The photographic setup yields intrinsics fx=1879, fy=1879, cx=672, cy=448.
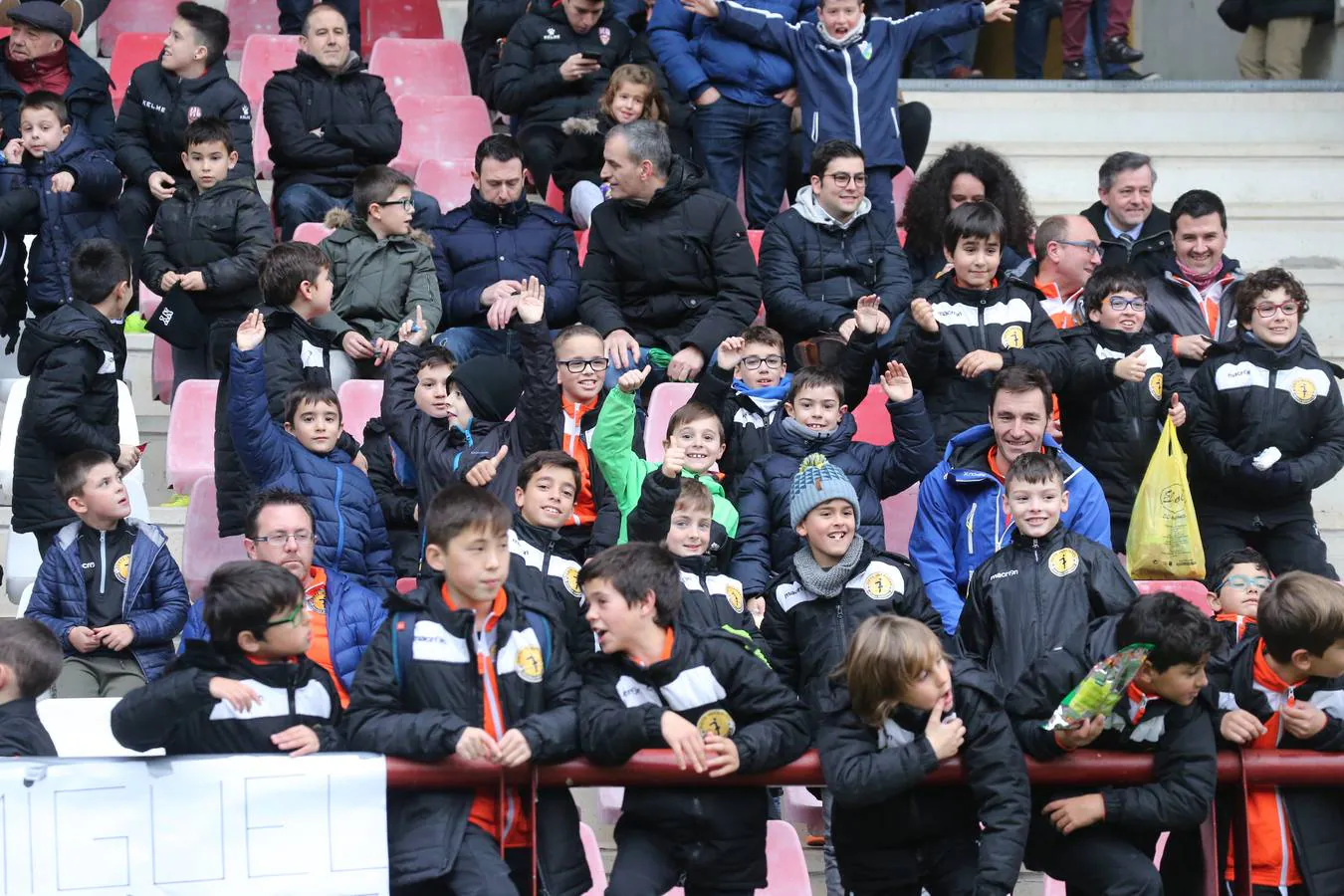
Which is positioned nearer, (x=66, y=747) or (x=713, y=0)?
(x=66, y=747)

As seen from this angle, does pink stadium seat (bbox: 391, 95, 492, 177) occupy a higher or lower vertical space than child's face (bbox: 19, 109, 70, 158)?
lower

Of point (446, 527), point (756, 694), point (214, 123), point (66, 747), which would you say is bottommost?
point (66, 747)

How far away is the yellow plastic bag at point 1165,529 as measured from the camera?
639 cm

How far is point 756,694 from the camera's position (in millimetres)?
4430

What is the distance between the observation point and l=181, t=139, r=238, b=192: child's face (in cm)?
804

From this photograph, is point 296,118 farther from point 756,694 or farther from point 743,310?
point 756,694

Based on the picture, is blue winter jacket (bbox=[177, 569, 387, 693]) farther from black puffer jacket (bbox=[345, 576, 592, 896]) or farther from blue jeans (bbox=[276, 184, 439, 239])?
blue jeans (bbox=[276, 184, 439, 239])

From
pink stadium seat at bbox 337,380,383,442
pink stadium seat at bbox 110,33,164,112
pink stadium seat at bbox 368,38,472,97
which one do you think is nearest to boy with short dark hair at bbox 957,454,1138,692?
pink stadium seat at bbox 337,380,383,442

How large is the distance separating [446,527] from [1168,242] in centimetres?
423

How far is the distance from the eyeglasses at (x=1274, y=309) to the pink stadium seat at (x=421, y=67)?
5.42m

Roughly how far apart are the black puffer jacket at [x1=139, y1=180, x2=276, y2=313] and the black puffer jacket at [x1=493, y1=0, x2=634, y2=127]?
1637 mm

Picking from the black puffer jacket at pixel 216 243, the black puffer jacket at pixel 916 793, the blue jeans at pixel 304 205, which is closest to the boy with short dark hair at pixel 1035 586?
the black puffer jacket at pixel 916 793

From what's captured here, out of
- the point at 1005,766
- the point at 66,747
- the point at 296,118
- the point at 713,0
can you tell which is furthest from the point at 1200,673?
the point at 296,118

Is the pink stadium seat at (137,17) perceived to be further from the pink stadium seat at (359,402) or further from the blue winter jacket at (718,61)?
the pink stadium seat at (359,402)
